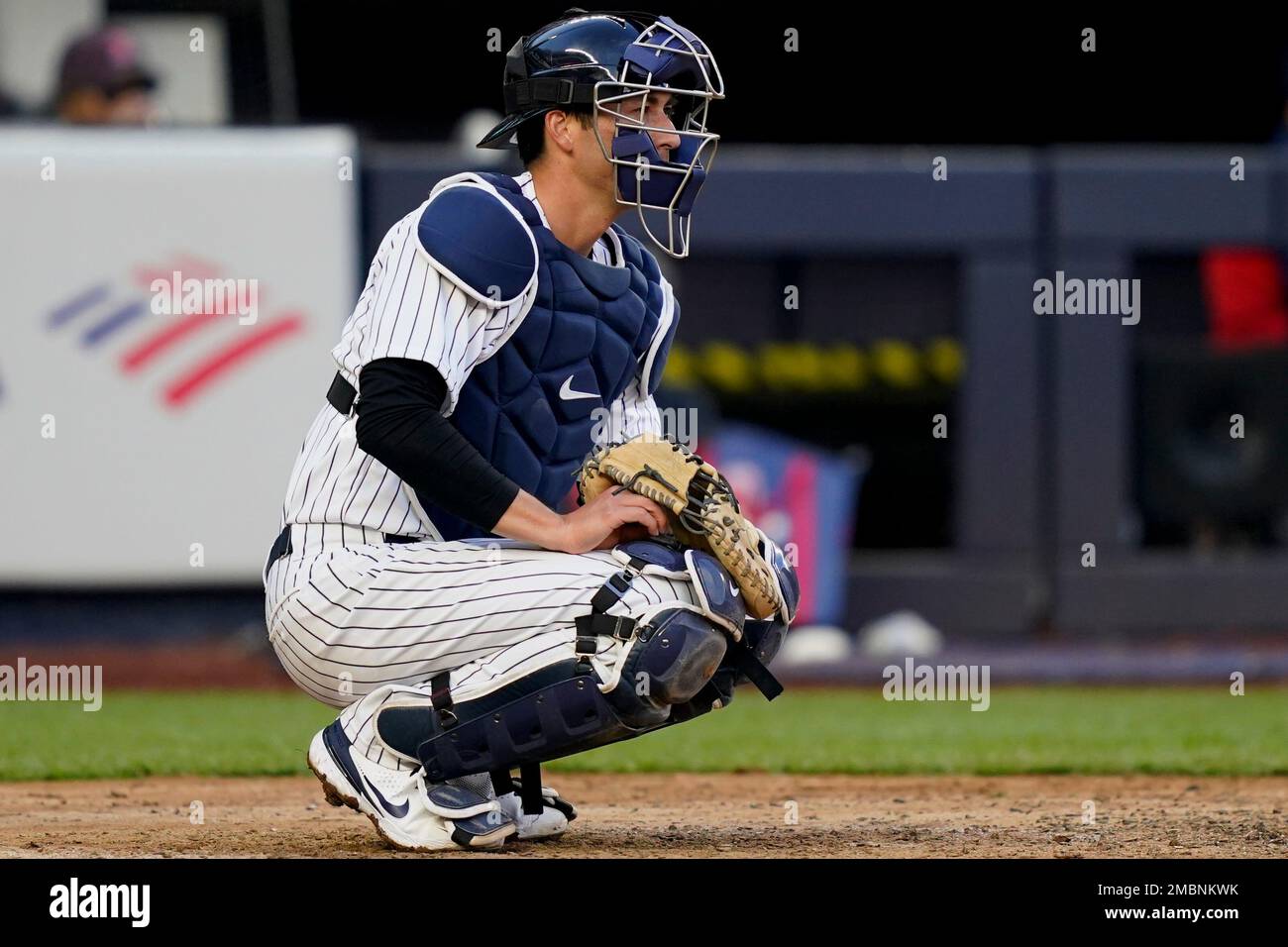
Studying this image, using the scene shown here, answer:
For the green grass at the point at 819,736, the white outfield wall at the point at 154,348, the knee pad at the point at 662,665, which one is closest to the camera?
the knee pad at the point at 662,665

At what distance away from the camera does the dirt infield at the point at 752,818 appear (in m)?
3.44

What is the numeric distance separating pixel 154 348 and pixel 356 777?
4.47m

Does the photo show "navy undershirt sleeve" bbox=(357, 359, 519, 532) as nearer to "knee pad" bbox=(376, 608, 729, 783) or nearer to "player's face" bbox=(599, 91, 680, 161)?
"knee pad" bbox=(376, 608, 729, 783)

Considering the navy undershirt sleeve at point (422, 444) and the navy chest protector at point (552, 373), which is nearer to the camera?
the navy undershirt sleeve at point (422, 444)

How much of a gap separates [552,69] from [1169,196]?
16.8 ft

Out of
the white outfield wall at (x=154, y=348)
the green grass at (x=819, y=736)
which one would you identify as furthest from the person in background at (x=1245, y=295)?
the white outfield wall at (x=154, y=348)

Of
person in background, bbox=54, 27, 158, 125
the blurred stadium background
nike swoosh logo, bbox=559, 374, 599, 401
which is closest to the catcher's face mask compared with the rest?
nike swoosh logo, bbox=559, 374, 599, 401

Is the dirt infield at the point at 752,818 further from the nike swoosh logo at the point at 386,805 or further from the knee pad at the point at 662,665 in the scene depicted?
the knee pad at the point at 662,665

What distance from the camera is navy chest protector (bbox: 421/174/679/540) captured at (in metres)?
3.41

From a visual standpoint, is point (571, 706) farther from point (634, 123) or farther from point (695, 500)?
point (634, 123)

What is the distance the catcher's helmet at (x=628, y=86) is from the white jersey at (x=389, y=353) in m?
0.18

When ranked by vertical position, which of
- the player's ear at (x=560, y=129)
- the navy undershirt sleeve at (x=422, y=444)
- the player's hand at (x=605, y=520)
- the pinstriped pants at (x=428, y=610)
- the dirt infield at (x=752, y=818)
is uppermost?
the player's ear at (x=560, y=129)

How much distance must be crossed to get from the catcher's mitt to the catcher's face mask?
1.23ft
